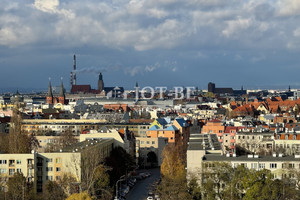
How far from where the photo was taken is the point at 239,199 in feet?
132

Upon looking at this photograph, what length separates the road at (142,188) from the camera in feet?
161

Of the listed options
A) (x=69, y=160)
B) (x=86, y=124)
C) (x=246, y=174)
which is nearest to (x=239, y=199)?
(x=246, y=174)

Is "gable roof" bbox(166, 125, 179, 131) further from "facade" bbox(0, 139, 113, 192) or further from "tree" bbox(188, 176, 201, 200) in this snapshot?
"tree" bbox(188, 176, 201, 200)

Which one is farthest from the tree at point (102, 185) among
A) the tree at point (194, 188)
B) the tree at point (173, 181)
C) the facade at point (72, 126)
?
the facade at point (72, 126)

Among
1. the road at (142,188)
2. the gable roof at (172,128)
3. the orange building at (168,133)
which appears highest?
the gable roof at (172,128)

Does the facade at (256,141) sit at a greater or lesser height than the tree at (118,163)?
greater

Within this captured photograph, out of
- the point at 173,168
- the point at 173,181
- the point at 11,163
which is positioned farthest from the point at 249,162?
the point at 11,163

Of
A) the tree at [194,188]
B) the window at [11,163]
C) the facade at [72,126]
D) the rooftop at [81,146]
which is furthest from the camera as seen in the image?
the facade at [72,126]

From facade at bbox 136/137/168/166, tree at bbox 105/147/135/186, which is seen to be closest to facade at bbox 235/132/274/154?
facade at bbox 136/137/168/166

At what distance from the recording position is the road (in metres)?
49.1

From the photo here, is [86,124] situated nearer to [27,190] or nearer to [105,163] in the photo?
[105,163]

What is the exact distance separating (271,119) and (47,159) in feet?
182

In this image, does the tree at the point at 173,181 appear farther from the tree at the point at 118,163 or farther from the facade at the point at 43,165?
the facade at the point at 43,165

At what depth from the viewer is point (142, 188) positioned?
53469 millimetres
